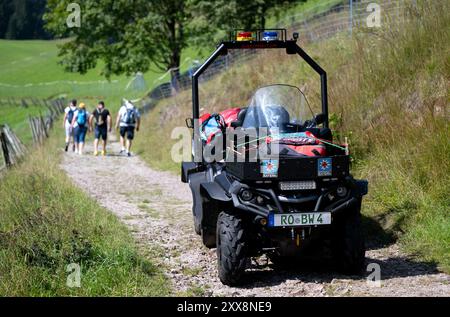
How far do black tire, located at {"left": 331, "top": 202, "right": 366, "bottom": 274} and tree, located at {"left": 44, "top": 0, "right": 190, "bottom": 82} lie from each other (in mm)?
21958

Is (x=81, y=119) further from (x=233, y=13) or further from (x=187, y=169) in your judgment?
(x=187, y=169)

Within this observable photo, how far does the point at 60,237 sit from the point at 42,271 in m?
1.01

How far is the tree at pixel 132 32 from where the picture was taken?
28.8m

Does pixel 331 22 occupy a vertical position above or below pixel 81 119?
above

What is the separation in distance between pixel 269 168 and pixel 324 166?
54cm

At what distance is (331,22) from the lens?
17.8 m

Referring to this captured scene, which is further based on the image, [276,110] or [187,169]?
[187,169]

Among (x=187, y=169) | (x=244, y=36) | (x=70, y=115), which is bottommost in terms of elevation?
(x=187, y=169)

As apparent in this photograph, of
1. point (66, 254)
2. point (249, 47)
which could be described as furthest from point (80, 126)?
point (66, 254)

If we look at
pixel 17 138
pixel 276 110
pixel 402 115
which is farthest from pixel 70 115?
pixel 276 110

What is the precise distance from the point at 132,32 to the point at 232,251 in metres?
23.4

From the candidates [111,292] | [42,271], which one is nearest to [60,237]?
[42,271]

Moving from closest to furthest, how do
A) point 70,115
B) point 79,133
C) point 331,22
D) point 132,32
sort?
point 331,22 → point 79,133 → point 70,115 → point 132,32

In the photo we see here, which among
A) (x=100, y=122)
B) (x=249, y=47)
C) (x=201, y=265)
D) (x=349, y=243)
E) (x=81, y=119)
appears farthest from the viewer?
(x=81, y=119)
